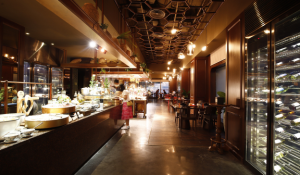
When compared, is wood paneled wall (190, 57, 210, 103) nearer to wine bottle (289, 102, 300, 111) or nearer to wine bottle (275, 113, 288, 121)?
wine bottle (275, 113, 288, 121)

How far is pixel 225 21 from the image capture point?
4.19 m

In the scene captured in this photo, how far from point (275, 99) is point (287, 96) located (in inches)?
6.5

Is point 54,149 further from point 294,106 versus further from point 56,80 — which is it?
point 56,80

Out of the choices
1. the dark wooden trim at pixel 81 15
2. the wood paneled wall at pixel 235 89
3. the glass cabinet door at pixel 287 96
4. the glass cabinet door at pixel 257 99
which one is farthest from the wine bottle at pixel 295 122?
the dark wooden trim at pixel 81 15

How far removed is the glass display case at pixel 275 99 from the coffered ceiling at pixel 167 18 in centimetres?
248

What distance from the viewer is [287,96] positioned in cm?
214

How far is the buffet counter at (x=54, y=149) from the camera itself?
1317 mm

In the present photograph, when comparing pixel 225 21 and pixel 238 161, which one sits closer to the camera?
pixel 238 161

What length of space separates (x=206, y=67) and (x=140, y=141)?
5.49 metres

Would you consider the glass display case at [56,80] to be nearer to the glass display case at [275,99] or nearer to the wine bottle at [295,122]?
the glass display case at [275,99]

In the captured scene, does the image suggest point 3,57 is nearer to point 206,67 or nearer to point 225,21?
point 225,21

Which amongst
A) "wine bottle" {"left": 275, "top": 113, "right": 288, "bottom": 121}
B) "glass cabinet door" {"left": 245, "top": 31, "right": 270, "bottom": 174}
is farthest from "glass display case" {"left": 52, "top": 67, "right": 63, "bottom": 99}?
"wine bottle" {"left": 275, "top": 113, "right": 288, "bottom": 121}

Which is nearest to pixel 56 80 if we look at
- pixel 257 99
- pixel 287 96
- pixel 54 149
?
pixel 54 149

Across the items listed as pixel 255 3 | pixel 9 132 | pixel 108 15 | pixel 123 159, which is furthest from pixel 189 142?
pixel 108 15
